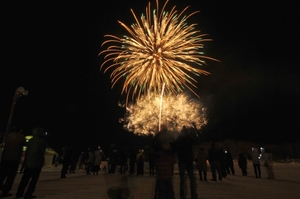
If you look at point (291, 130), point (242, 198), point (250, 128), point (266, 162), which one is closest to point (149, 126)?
point (250, 128)

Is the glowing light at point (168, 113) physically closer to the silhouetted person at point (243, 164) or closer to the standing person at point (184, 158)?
the silhouetted person at point (243, 164)

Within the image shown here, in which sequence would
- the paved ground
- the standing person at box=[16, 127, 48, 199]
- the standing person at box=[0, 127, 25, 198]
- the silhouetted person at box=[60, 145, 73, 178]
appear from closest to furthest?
the standing person at box=[16, 127, 48, 199], the standing person at box=[0, 127, 25, 198], the paved ground, the silhouetted person at box=[60, 145, 73, 178]

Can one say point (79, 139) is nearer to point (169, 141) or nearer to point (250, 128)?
point (250, 128)

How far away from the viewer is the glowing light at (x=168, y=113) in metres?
46.7

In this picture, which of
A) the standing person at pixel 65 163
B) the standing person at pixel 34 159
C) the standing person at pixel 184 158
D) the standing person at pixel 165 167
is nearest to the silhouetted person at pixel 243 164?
the standing person at pixel 65 163

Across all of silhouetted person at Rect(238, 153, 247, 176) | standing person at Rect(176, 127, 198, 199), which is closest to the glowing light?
silhouetted person at Rect(238, 153, 247, 176)

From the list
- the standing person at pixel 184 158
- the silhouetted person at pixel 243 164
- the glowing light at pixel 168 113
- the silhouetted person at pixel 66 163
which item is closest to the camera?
the standing person at pixel 184 158

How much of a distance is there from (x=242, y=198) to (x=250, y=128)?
5376cm

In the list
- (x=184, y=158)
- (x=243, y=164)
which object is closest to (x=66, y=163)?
(x=184, y=158)

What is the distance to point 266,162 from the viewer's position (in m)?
15.3

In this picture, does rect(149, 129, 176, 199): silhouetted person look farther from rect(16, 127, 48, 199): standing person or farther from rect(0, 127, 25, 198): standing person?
rect(0, 127, 25, 198): standing person

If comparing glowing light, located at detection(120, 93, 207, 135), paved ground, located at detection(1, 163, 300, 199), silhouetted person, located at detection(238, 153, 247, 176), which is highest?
glowing light, located at detection(120, 93, 207, 135)

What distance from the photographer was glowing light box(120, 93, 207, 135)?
4669cm

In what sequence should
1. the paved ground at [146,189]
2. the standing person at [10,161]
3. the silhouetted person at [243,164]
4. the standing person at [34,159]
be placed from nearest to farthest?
the standing person at [34,159]
the standing person at [10,161]
the paved ground at [146,189]
the silhouetted person at [243,164]
